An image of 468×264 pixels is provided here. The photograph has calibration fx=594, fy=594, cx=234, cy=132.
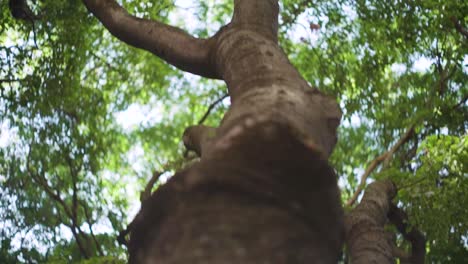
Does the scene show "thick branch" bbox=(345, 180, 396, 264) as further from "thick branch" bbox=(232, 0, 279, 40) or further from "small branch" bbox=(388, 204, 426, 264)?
"thick branch" bbox=(232, 0, 279, 40)

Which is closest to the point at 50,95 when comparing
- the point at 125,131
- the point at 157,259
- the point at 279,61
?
the point at 125,131

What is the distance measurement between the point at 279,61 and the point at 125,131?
11.9m

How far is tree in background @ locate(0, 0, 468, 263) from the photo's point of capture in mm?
1649

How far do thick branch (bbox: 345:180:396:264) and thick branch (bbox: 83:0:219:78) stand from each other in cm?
163

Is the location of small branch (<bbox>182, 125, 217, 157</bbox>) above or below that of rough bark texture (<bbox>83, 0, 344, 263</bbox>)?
above

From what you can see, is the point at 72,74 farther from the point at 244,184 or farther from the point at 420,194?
the point at 244,184

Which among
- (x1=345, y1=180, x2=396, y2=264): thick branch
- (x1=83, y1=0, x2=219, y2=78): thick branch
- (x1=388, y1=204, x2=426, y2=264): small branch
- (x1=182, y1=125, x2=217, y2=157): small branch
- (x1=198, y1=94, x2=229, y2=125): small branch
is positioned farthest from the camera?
(x1=198, y1=94, x2=229, y2=125): small branch

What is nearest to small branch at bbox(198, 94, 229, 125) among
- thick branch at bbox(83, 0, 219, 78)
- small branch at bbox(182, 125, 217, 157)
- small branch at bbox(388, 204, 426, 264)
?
small branch at bbox(388, 204, 426, 264)

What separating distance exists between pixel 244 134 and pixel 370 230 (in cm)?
294

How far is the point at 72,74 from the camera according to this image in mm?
9117

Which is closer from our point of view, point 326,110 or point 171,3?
point 326,110

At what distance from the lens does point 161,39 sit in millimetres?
3455

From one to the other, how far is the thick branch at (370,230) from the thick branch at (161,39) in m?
1.63

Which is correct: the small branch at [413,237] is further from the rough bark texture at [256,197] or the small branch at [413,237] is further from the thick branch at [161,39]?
the rough bark texture at [256,197]
